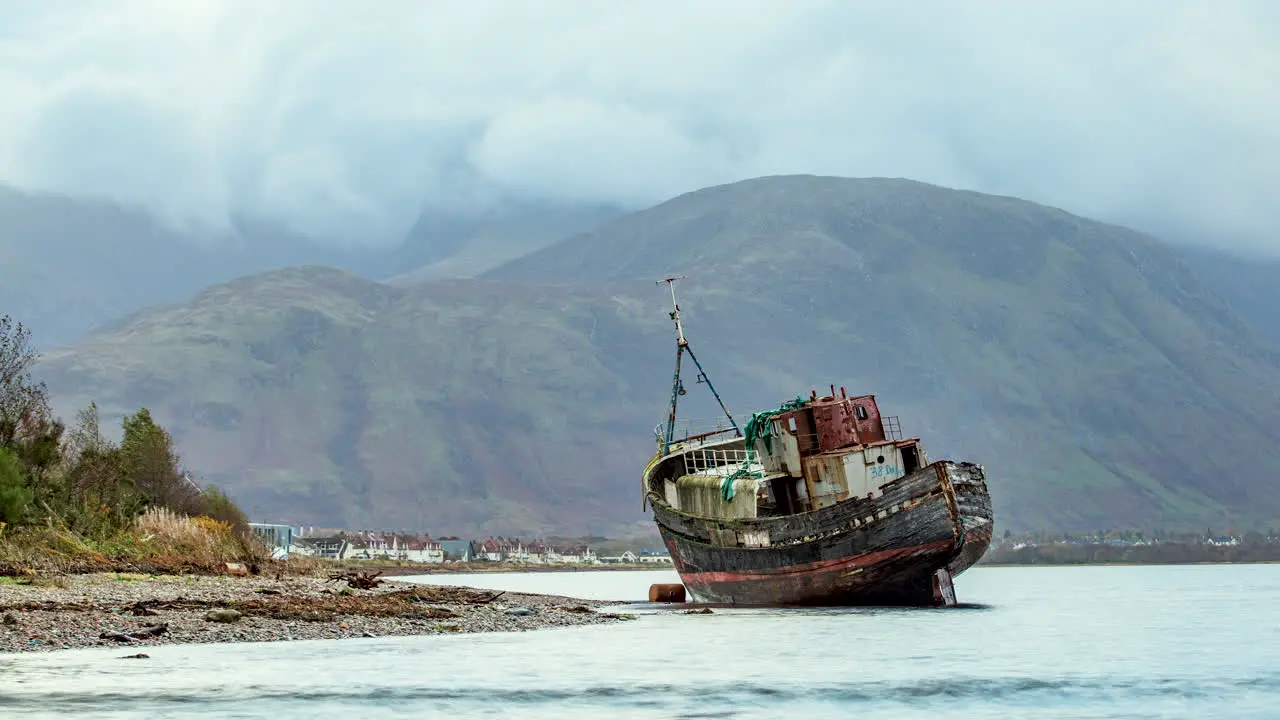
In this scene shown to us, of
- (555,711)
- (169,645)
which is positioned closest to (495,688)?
(555,711)

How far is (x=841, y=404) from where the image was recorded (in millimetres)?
64500

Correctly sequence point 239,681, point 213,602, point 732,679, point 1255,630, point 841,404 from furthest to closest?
1. point 841,404
2. point 1255,630
3. point 213,602
4. point 732,679
5. point 239,681

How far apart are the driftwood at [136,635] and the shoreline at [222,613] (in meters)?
0.02

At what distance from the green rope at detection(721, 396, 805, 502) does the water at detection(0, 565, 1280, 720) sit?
51.4 feet

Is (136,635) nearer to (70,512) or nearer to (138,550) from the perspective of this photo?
(138,550)

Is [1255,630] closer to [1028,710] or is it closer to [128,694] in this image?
[1028,710]

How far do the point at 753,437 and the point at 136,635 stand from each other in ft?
125

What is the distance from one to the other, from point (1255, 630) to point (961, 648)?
18797mm

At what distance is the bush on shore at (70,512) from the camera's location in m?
51.2

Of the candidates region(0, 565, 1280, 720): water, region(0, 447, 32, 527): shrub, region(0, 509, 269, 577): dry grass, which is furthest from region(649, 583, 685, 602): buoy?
region(0, 447, 32, 527): shrub

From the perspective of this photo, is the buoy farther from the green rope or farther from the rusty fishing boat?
the green rope

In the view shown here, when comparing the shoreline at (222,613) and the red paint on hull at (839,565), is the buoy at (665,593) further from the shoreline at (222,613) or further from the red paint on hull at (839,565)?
the shoreline at (222,613)

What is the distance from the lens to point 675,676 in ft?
107

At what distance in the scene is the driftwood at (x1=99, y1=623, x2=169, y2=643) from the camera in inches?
1288
